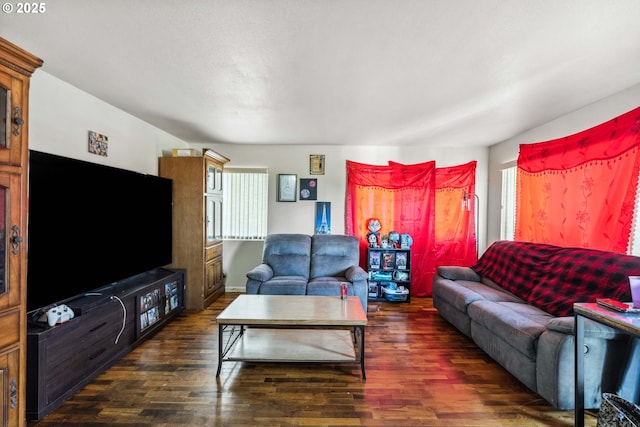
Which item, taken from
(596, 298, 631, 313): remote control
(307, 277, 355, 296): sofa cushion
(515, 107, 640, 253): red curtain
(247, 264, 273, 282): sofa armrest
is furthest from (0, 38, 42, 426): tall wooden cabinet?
(515, 107, 640, 253): red curtain

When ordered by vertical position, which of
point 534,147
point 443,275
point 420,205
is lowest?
point 443,275

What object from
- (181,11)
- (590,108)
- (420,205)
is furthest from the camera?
(420,205)

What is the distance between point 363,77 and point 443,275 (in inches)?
101

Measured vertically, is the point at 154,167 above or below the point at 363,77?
below

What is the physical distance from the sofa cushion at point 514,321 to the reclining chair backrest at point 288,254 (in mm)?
2000

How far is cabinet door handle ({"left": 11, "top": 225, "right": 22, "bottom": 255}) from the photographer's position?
1.26m

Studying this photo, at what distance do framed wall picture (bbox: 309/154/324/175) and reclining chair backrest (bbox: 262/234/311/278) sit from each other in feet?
3.38

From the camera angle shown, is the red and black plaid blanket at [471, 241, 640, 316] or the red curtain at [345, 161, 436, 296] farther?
the red curtain at [345, 161, 436, 296]

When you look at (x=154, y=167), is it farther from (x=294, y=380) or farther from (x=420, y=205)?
(x=420, y=205)

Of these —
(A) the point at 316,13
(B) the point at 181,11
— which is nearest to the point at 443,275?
(A) the point at 316,13

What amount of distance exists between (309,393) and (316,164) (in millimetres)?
3089

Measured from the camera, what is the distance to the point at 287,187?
4.26 meters

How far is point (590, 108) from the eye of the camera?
258 centimetres

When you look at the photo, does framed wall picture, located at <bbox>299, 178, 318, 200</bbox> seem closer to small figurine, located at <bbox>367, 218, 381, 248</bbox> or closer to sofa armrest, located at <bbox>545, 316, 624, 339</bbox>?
small figurine, located at <bbox>367, 218, 381, 248</bbox>
